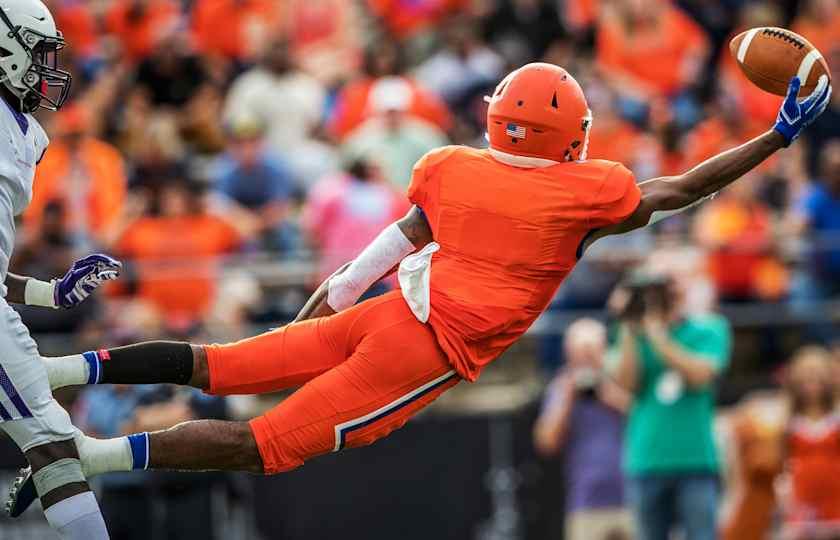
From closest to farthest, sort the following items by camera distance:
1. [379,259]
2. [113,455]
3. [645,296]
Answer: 1. [113,455]
2. [379,259]
3. [645,296]

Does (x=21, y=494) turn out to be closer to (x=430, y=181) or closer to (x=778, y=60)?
(x=430, y=181)

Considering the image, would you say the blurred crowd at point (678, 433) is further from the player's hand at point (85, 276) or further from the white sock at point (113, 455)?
the white sock at point (113, 455)

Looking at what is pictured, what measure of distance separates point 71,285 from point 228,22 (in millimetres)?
8812

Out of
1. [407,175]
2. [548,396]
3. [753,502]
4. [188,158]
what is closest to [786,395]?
[753,502]

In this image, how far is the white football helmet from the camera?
22.4 ft

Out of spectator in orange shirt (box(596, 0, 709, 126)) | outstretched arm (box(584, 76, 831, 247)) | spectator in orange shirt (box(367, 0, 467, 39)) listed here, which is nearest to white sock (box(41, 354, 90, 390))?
outstretched arm (box(584, 76, 831, 247))

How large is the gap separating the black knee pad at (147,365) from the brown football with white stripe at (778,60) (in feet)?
8.72

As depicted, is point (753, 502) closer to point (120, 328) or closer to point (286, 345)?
point (120, 328)

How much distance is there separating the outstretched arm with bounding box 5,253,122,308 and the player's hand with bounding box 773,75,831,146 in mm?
2790

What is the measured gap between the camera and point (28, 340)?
672cm

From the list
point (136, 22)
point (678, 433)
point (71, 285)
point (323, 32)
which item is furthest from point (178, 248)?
point (71, 285)

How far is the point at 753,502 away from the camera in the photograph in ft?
37.9

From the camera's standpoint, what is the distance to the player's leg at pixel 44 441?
6652mm

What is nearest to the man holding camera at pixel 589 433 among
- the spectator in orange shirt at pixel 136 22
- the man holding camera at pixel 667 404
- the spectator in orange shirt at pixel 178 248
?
the man holding camera at pixel 667 404
